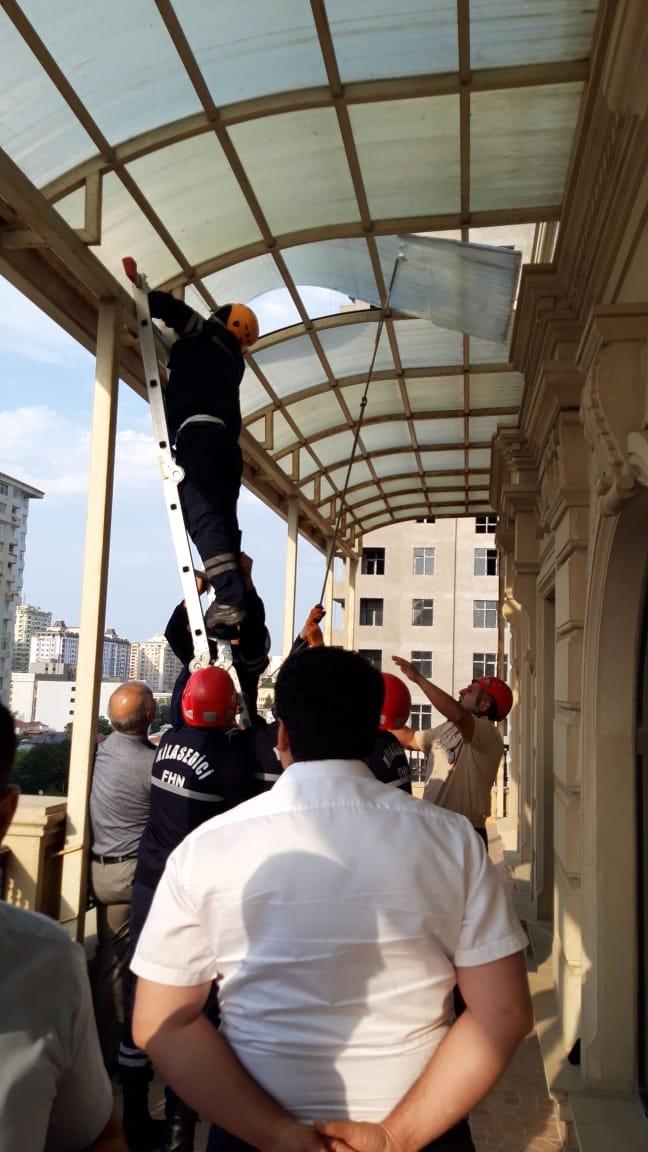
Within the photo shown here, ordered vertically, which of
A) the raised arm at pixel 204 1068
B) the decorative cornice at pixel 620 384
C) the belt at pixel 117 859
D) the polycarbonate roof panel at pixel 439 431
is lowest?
the belt at pixel 117 859

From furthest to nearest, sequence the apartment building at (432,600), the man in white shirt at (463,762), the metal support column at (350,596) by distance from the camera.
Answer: the apartment building at (432,600) → the metal support column at (350,596) → the man in white shirt at (463,762)

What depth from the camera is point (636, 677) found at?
4629mm

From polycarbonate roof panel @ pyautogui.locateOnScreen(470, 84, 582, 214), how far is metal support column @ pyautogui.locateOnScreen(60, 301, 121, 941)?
2124 mm

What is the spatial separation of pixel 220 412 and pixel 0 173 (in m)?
1.31

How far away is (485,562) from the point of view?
49.7 metres

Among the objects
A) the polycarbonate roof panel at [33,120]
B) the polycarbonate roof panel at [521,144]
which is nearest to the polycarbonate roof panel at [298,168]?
the polycarbonate roof panel at [521,144]

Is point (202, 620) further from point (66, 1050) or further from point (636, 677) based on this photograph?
point (66, 1050)

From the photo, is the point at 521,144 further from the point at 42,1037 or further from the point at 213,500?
the point at 42,1037

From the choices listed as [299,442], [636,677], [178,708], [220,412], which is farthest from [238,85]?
[299,442]

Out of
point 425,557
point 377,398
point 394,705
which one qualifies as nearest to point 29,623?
point 377,398

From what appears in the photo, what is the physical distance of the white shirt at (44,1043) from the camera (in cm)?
131

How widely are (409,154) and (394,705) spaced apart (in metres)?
2.96

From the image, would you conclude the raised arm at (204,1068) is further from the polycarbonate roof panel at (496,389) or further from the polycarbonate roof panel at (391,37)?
the polycarbonate roof panel at (496,389)

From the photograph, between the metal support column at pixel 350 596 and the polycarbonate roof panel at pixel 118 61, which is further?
the metal support column at pixel 350 596
